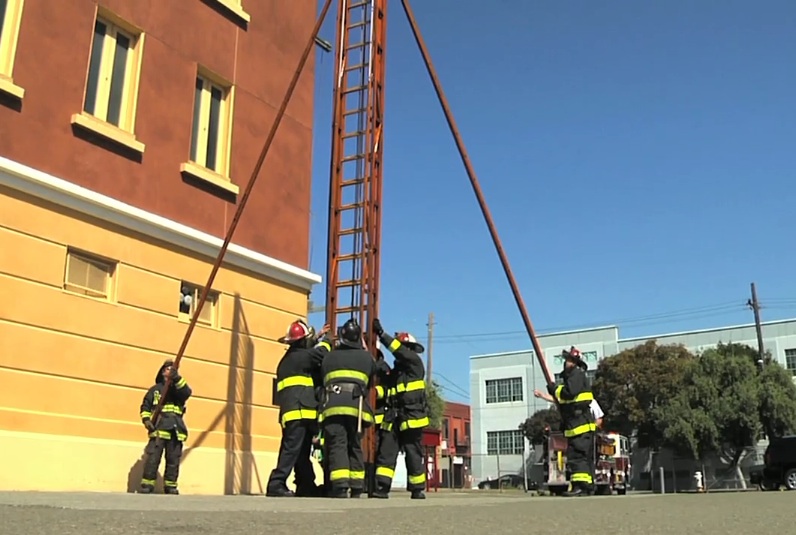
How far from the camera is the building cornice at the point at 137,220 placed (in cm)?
898

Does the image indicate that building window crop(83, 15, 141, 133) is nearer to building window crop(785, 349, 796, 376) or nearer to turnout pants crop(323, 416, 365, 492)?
turnout pants crop(323, 416, 365, 492)

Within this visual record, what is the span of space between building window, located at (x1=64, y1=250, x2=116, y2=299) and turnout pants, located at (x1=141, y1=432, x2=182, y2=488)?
6.31 feet

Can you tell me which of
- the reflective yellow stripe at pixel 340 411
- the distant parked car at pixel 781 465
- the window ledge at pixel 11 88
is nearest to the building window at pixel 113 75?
the window ledge at pixel 11 88

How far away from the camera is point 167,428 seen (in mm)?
9703

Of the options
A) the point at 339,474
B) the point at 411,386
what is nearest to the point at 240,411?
the point at 411,386

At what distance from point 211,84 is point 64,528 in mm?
9374

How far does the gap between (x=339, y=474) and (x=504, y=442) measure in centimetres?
4901

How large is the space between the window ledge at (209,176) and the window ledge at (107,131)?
0.81 meters

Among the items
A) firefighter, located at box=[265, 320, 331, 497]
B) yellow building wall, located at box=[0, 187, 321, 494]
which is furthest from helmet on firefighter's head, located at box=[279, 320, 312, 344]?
yellow building wall, located at box=[0, 187, 321, 494]

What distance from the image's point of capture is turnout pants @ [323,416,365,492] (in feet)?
27.5

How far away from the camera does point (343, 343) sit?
903 cm

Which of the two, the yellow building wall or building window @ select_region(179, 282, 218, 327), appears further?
building window @ select_region(179, 282, 218, 327)

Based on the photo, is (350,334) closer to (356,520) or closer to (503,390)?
(356,520)

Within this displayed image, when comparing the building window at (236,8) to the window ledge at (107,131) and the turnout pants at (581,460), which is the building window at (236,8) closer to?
the window ledge at (107,131)
